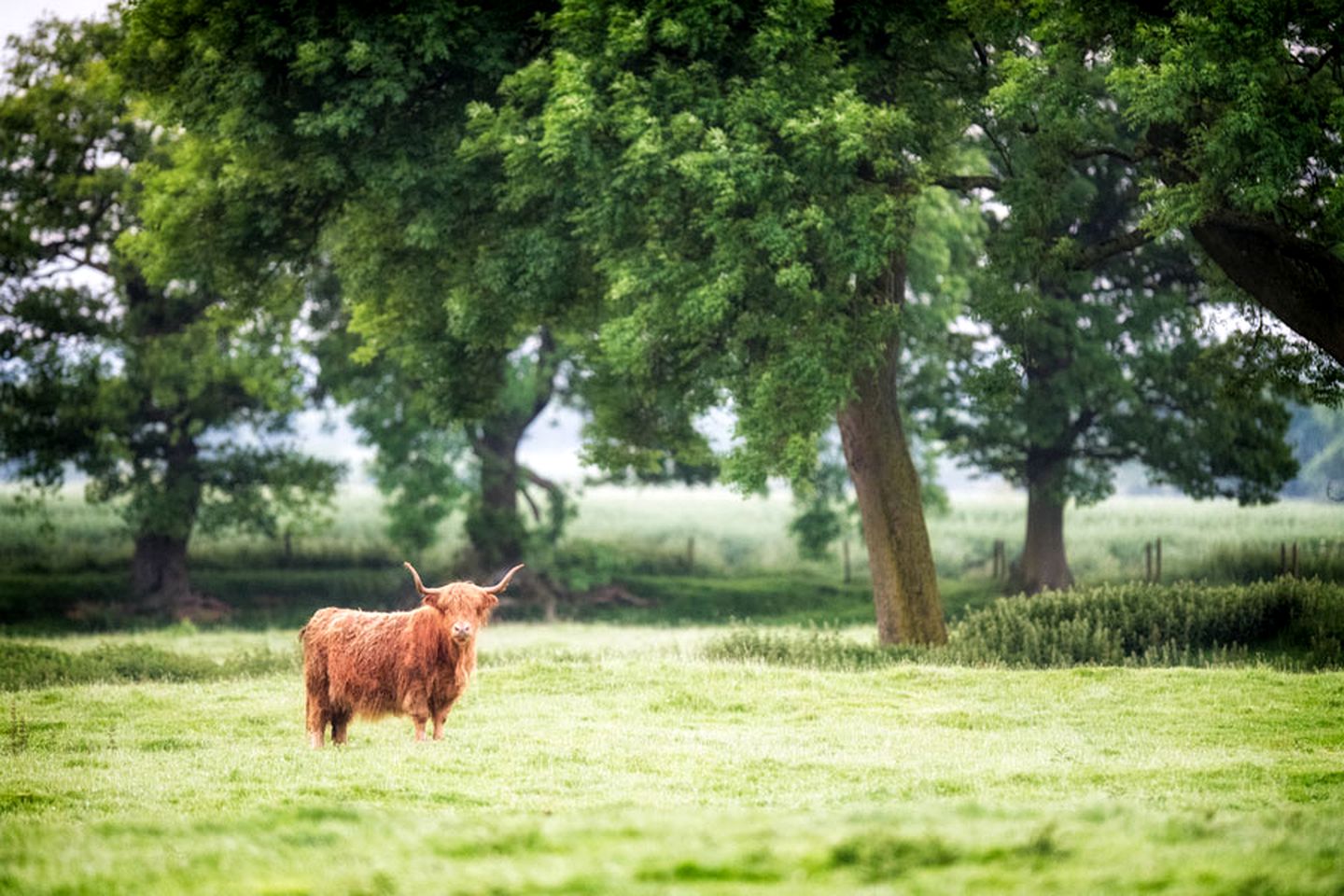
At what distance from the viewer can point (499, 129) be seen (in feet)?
68.7

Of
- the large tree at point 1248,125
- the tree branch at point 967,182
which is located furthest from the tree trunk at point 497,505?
the large tree at point 1248,125

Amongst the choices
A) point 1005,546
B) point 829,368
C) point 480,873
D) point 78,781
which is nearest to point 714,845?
point 480,873

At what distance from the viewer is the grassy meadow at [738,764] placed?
8.34 metres

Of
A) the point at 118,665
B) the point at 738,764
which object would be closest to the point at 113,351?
the point at 118,665

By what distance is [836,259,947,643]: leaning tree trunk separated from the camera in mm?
22812

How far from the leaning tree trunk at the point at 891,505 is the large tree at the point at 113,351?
17.0 metres

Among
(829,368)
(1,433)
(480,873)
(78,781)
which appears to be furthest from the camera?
(1,433)

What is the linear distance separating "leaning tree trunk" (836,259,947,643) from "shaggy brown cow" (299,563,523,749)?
11112mm

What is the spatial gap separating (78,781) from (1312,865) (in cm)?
979

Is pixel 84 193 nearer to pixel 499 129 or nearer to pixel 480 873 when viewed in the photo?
pixel 499 129

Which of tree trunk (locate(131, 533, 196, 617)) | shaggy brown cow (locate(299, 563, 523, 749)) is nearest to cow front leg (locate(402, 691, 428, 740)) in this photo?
shaggy brown cow (locate(299, 563, 523, 749))

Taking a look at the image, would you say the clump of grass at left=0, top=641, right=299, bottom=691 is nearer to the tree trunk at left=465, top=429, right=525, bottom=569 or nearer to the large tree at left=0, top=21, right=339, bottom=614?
the large tree at left=0, top=21, right=339, bottom=614

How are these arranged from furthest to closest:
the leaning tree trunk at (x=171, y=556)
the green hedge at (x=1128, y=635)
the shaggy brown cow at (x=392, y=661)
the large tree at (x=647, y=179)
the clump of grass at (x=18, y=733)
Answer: the leaning tree trunk at (x=171, y=556)
the green hedge at (x=1128, y=635)
the large tree at (x=647, y=179)
the clump of grass at (x=18, y=733)
the shaggy brown cow at (x=392, y=661)

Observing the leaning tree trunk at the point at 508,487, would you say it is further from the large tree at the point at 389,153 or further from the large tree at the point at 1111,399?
the large tree at the point at 389,153
